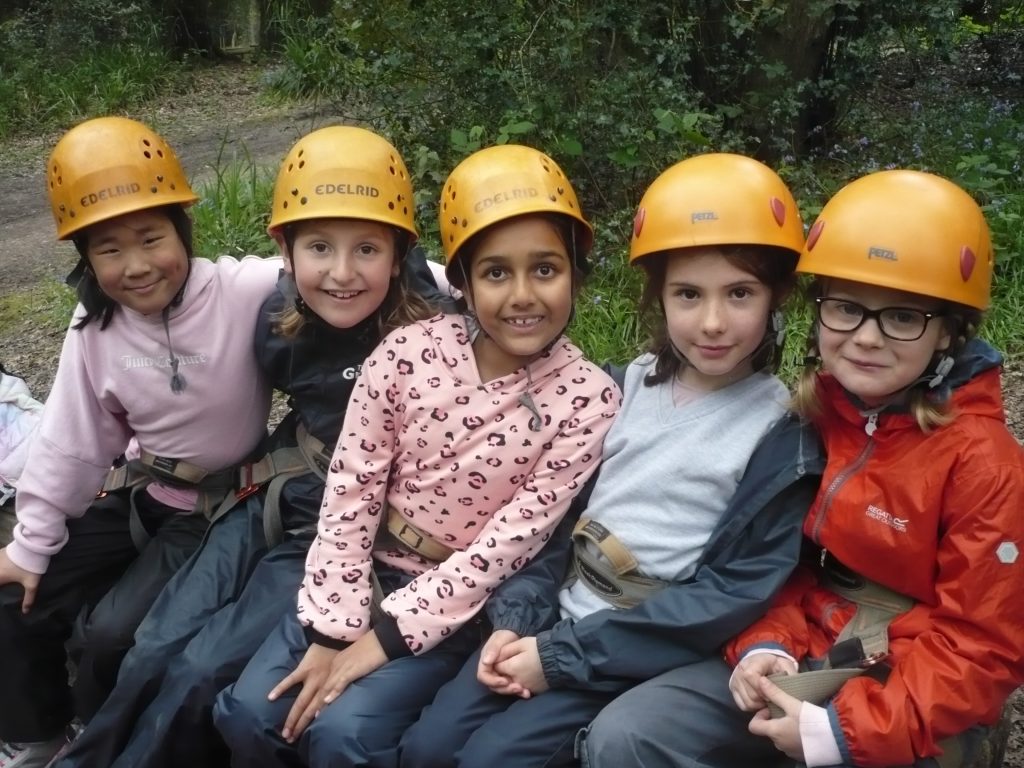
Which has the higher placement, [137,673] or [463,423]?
[463,423]

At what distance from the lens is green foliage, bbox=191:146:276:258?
6340mm

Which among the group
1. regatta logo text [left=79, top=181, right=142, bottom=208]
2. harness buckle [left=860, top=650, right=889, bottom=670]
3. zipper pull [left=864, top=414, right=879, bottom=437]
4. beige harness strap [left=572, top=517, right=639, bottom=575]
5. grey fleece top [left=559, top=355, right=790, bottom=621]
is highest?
regatta logo text [left=79, top=181, right=142, bottom=208]

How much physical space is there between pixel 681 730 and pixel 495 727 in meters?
0.45

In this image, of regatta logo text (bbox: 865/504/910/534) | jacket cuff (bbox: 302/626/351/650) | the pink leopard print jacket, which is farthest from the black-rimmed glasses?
jacket cuff (bbox: 302/626/351/650)

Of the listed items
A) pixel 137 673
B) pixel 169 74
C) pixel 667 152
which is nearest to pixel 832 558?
pixel 137 673

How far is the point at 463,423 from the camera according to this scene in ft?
8.83

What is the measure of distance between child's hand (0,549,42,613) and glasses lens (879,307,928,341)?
274cm

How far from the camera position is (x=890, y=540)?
215cm

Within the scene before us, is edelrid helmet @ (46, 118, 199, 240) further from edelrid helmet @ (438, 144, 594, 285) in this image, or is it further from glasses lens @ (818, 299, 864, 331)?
glasses lens @ (818, 299, 864, 331)

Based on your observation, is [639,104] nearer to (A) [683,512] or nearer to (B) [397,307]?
(B) [397,307]

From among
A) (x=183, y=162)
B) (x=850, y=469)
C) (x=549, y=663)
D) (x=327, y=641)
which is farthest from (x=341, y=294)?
(x=183, y=162)

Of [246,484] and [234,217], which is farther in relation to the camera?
[234,217]

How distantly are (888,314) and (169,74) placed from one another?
12.8m

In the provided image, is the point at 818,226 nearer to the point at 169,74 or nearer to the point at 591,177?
the point at 591,177
